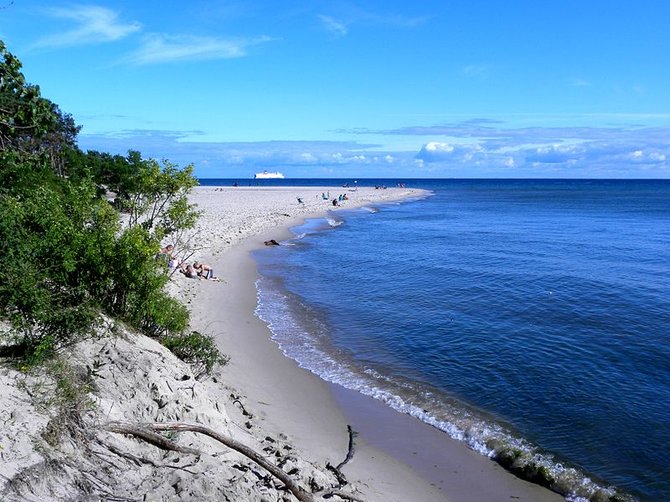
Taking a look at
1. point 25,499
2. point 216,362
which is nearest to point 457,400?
point 216,362

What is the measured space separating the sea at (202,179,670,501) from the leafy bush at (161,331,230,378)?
384cm

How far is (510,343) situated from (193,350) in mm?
10546

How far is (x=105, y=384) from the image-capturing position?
951 centimetres

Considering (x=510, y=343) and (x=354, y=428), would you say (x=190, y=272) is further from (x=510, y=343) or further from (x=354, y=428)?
(x=354, y=428)

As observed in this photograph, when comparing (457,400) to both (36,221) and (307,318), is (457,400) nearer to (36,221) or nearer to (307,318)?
(307,318)

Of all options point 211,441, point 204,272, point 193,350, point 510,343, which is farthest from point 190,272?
point 211,441

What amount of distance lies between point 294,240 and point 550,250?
18473 millimetres

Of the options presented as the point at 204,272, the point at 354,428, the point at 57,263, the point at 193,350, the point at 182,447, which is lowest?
the point at 354,428

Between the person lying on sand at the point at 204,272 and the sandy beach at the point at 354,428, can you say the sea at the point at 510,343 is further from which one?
the person lying on sand at the point at 204,272

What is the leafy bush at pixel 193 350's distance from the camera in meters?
12.8

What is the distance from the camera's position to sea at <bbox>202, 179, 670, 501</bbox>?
39.9 ft

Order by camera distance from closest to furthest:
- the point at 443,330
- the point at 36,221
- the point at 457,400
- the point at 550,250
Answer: the point at 36,221 → the point at 457,400 → the point at 443,330 → the point at 550,250

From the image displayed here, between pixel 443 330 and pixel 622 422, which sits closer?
pixel 622 422

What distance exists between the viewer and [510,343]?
18641 millimetres
